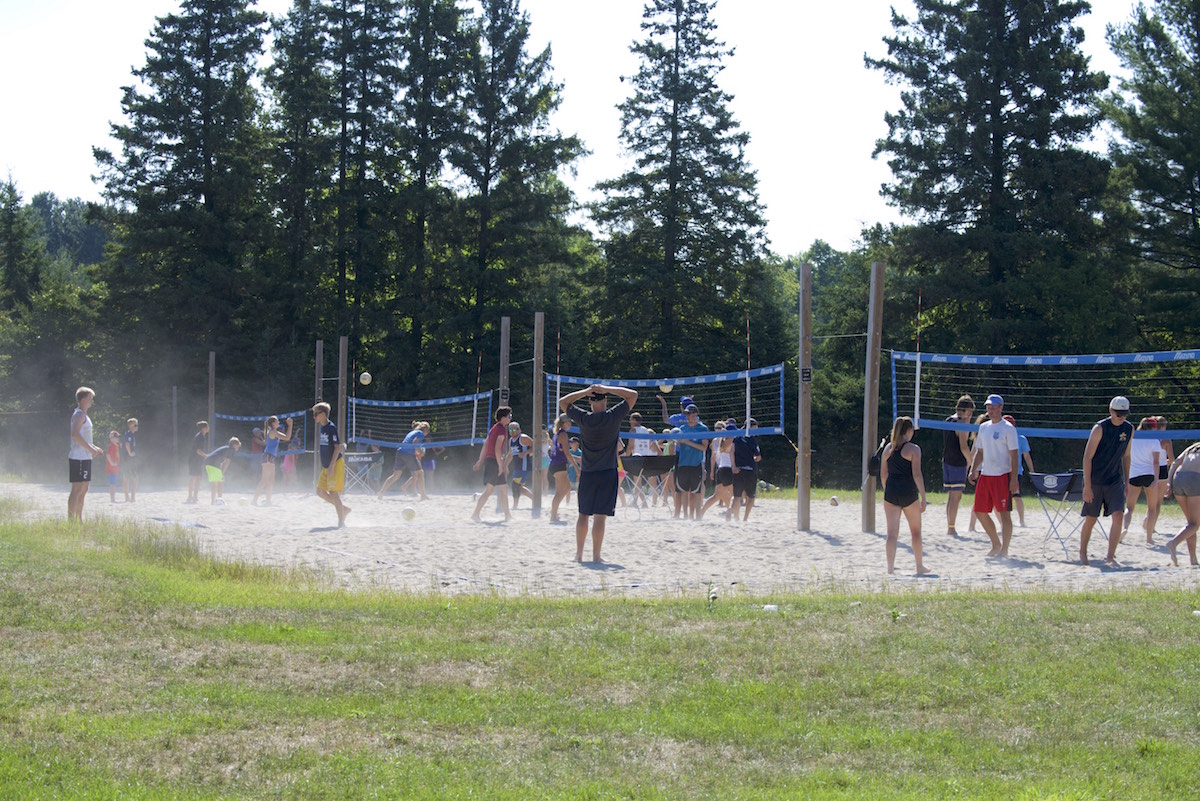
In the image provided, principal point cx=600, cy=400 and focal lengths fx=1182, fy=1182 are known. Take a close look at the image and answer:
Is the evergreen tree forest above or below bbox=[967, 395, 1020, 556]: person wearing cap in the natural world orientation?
above

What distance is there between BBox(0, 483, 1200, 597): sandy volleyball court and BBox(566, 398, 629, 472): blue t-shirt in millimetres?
950

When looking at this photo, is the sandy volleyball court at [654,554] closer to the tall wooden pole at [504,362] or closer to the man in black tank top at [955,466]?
the man in black tank top at [955,466]

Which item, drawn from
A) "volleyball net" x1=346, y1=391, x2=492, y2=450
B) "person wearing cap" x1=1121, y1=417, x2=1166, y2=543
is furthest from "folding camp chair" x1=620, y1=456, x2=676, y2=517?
"volleyball net" x1=346, y1=391, x2=492, y2=450

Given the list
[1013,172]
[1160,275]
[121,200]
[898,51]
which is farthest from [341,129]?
[1160,275]

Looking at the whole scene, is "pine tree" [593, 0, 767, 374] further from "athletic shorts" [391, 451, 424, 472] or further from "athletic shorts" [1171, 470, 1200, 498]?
"athletic shorts" [1171, 470, 1200, 498]

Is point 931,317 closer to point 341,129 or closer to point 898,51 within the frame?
point 898,51

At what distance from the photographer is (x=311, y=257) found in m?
38.7

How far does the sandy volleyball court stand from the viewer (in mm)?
9547

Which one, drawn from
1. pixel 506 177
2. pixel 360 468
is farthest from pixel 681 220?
pixel 360 468

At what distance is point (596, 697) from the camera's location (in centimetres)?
545

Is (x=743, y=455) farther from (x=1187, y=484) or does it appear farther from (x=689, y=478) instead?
(x=1187, y=484)

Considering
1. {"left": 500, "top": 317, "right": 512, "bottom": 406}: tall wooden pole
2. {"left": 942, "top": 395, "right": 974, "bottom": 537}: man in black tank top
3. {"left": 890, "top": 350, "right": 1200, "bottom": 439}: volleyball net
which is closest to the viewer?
{"left": 942, "top": 395, "right": 974, "bottom": 537}: man in black tank top

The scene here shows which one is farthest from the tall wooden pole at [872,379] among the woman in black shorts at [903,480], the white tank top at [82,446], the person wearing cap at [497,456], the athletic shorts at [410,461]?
the athletic shorts at [410,461]

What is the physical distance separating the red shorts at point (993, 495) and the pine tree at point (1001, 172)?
→ 19166 mm
